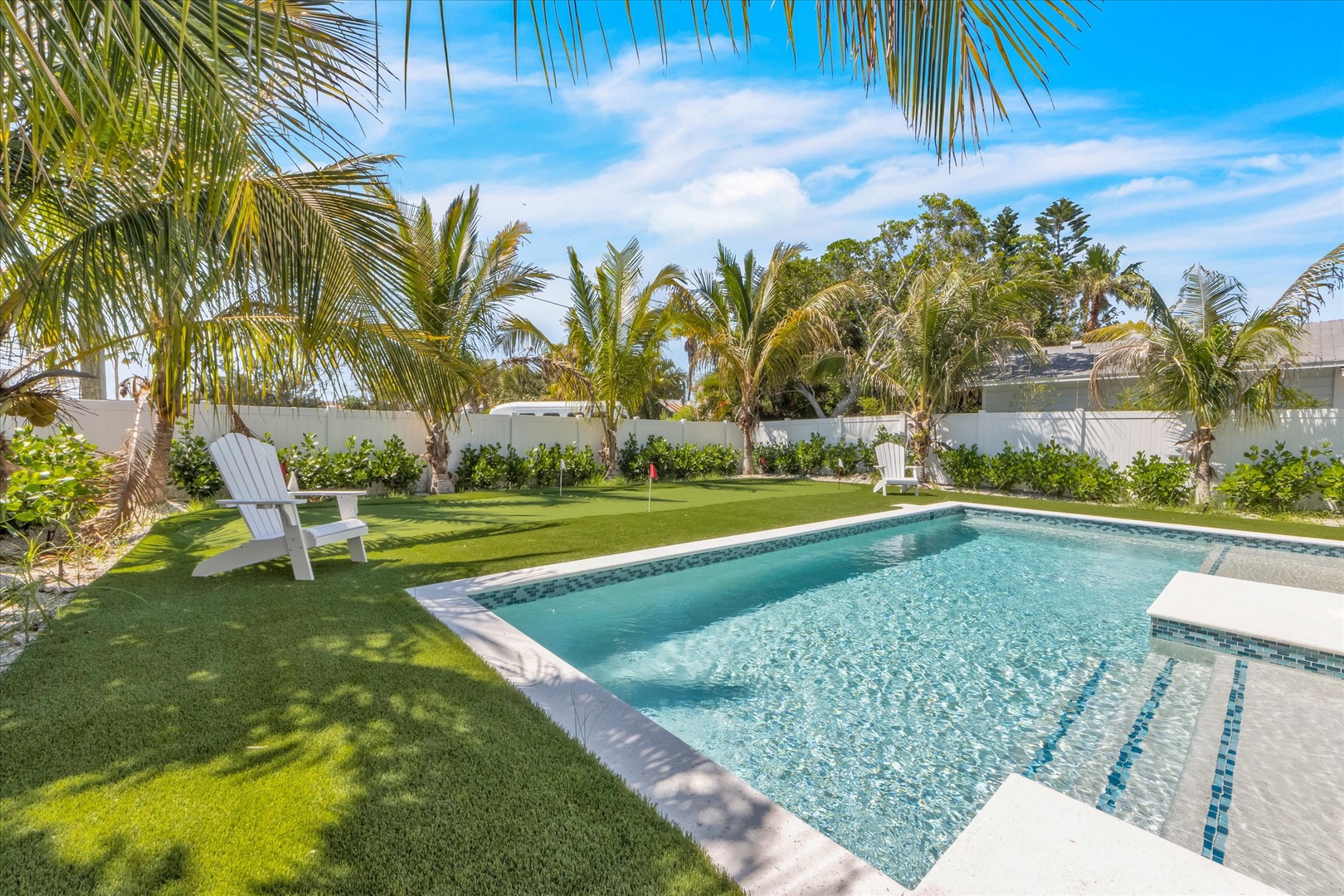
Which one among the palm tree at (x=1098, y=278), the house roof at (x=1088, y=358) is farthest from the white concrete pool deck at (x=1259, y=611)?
the palm tree at (x=1098, y=278)

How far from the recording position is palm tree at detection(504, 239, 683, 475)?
44.0ft

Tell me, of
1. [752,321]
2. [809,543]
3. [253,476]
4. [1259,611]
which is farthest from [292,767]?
[752,321]

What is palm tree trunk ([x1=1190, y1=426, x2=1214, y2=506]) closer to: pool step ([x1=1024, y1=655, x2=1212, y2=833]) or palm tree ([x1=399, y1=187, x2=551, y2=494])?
pool step ([x1=1024, y1=655, x2=1212, y2=833])

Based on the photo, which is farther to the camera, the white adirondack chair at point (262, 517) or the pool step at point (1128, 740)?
the white adirondack chair at point (262, 517)

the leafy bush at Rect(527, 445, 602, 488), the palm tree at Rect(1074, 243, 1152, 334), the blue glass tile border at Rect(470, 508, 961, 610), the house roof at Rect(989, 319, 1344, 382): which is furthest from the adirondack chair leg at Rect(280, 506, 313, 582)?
the palm tree at Rect(1074, 243, 1152, 334)

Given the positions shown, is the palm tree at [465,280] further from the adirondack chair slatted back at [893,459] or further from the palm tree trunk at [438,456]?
the adirondack chair slatted back at [893,459]

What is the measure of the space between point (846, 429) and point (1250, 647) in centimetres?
1284

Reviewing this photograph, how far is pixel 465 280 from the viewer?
11711 mm

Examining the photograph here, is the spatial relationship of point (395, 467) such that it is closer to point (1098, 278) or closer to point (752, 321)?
point (752, 321)

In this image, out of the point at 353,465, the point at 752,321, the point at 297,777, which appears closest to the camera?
the point at 297,777

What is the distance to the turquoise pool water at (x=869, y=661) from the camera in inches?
113

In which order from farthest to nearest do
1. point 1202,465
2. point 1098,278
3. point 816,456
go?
point 1098,278
point 816,456
point 1202,465

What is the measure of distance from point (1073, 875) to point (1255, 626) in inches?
144

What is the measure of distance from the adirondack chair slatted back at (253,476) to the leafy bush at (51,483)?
108 cm
